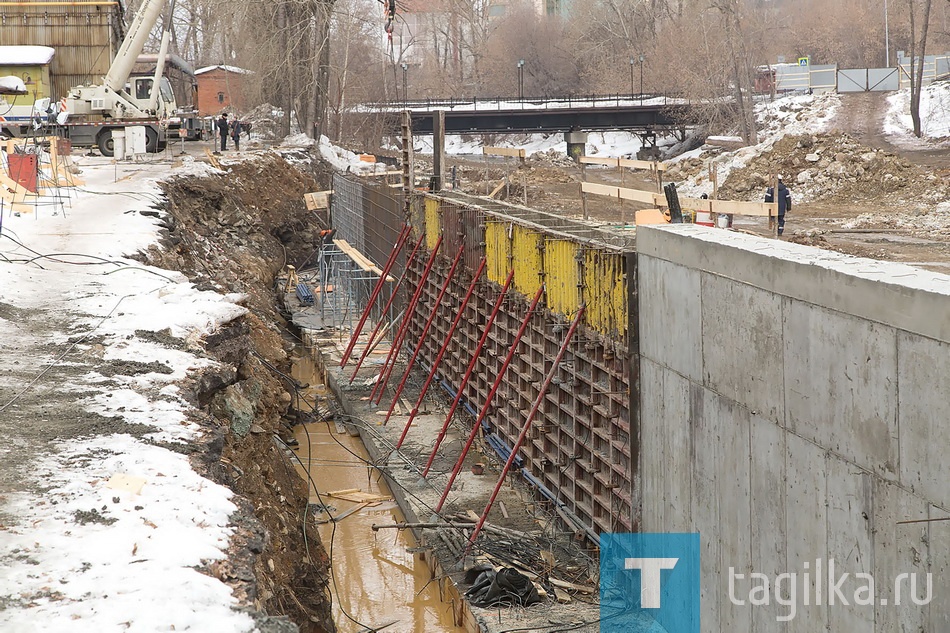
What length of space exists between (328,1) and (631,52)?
46134 millimetres

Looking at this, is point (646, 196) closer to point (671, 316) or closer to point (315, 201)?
point (671, 316)

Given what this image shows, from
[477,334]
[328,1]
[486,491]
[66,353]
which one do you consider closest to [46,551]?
[66,353]

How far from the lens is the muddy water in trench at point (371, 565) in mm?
13898

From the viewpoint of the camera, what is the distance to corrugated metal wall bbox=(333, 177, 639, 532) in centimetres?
1285

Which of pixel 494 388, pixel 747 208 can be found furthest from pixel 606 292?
pixel 494 388

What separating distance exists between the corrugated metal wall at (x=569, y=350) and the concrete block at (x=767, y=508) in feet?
9.37

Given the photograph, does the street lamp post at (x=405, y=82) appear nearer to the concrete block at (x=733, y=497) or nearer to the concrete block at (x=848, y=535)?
the concrete block at (x=733, y=497)

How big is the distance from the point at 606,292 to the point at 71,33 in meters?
41.4

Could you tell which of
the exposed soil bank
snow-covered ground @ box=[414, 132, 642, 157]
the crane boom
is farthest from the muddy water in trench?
snow-covered ground @ box=[414, 132, 642, 157]

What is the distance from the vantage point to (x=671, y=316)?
457 inches

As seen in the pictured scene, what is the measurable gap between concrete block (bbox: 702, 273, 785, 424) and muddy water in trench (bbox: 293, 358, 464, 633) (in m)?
5.35

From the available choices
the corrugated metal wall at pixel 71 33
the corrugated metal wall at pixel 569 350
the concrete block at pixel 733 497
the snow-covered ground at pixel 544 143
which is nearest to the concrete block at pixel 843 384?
the concrete block at pixel 733 497

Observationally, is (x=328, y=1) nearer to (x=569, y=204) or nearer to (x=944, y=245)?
(x=569, y=204)

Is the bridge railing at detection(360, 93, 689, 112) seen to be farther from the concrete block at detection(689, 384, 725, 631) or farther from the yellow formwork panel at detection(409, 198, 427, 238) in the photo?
the concrete block at detection(689, 384, 725, 631)
